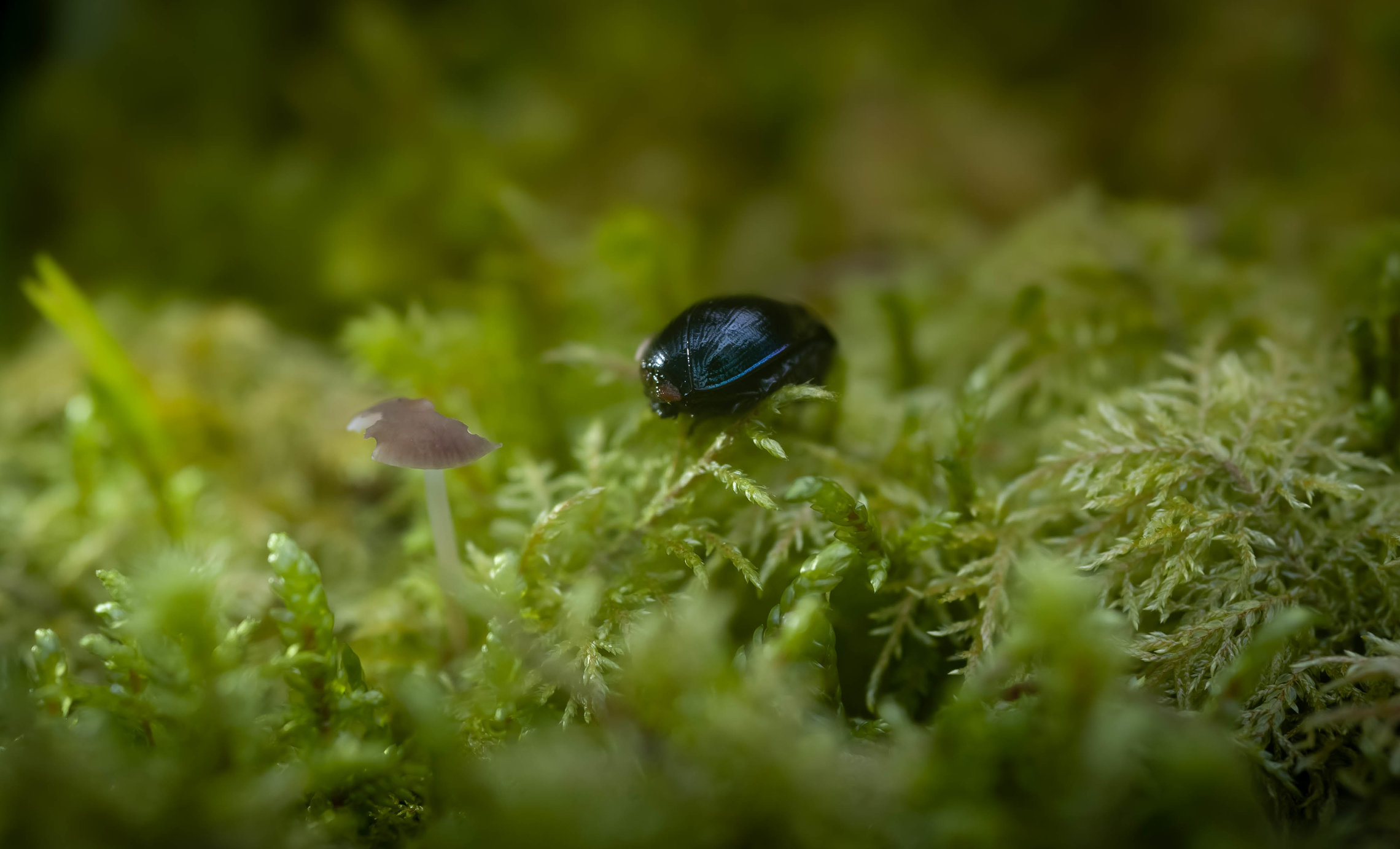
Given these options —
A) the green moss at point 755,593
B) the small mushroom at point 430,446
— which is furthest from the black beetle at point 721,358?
the small mushroom at point 430,446

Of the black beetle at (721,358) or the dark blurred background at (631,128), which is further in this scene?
the dark blurred background at (631,128)

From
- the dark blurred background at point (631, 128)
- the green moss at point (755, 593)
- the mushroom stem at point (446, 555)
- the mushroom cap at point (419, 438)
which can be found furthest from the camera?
the dark blurred background at point (631, 128)

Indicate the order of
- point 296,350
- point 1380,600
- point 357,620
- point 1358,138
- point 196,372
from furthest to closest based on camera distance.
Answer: point 1358,138 < point 296,350 < point 196,372 < point 357,620 < point 1380,600

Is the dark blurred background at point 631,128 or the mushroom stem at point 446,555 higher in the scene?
the dark blurred background at point 631,128

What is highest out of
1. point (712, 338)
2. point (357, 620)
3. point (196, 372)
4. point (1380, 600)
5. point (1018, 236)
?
point (196, 372)

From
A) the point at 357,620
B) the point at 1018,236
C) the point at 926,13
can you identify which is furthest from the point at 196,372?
the point at 926,13

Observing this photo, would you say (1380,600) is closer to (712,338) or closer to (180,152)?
(712,338)

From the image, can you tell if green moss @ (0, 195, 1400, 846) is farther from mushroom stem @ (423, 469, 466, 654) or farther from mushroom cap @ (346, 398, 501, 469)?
mushroom cap @ (346, 398, 501, 469)

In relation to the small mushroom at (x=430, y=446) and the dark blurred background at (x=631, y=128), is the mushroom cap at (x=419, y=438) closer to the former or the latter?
the small mushroom at (x=430, y=446)
